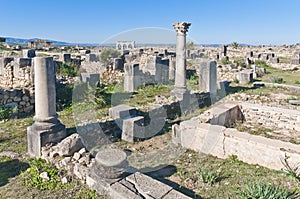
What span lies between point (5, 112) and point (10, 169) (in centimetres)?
407

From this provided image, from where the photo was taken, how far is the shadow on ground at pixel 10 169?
537cm

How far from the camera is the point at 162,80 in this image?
1689 centimetres

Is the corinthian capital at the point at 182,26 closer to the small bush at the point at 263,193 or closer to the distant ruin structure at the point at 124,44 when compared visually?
the small bush at the point at 263,193

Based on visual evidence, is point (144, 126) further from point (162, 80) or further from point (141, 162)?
point (162, 80)

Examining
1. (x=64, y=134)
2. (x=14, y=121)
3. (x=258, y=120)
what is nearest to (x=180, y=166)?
(x=64, y=134)

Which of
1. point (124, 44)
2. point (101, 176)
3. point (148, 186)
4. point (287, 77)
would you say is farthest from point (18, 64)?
point (124, 44)

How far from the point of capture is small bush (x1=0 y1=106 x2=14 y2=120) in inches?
356

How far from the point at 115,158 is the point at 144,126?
3.23m

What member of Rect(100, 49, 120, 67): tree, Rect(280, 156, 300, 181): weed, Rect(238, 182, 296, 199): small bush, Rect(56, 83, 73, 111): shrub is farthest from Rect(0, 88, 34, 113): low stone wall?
Rect(100, 49, 120, 67): tree

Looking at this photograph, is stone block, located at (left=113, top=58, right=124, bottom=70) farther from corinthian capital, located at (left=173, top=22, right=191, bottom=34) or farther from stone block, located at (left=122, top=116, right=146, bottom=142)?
stone block, located at (left=122, top=116, right=146, bottom=142)

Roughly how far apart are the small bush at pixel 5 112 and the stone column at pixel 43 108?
336 centimetres

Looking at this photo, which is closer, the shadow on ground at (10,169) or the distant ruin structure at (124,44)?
the shadow on ground at (10,169)

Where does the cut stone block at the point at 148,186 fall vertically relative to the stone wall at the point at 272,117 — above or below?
below

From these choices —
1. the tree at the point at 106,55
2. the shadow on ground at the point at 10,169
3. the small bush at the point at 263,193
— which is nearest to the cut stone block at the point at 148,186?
the small bush at the point at 263,193
